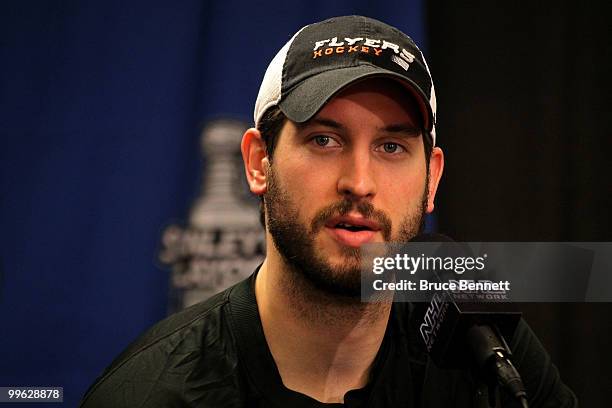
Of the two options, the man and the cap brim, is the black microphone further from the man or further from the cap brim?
the cap brim

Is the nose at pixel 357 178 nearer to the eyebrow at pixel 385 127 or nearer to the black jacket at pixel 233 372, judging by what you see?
the eyebrow at pixel 385 127

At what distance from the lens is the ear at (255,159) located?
3.54 feet

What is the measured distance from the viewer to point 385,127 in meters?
0.95

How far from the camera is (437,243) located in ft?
2.85

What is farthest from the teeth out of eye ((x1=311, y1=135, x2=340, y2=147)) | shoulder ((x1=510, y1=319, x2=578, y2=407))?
shoulder ((x1=510, y1=319, x2=578, y2=407))

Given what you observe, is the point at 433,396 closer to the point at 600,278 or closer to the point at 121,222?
the point at 600,278

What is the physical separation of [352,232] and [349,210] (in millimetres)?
37

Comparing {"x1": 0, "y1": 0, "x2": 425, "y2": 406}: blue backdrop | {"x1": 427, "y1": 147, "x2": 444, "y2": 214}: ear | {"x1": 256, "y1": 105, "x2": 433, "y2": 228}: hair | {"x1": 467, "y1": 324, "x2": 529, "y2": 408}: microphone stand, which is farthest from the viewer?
{"x1": 0, "y1": 0, "x2": 425, "y2": 406}: blue backdrop

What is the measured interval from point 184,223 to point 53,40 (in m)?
0.59

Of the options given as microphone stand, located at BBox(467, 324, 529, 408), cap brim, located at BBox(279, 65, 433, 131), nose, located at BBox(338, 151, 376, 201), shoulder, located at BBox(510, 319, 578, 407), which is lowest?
shoulder, located at BBox(510, 319, 578, 407)

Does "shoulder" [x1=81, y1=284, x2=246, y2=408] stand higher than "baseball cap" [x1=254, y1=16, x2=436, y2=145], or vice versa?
"baseball cap" [x1=254, y1=16, x2=436, y2=145]

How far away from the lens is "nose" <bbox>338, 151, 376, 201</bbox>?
Answer: 35.6 inches

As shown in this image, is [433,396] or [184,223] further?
[184,223]

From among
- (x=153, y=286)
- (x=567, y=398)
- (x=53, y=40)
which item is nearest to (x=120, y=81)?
(x=53, y=40)
